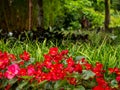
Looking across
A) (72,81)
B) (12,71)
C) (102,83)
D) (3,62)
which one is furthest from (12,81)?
(102,83)

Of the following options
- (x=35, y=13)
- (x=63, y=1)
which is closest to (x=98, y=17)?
(x=63, y=1)

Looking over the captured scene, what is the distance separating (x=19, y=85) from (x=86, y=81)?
1.66 feet

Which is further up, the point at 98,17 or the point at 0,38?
the point at 0,38

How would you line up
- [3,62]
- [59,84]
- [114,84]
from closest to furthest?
1. [59,84]
2. [114,84]
3. [3,62]

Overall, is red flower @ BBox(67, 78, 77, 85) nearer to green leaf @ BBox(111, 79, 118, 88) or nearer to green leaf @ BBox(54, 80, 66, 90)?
green leaf @ BBox(54, 80, 66, 90)

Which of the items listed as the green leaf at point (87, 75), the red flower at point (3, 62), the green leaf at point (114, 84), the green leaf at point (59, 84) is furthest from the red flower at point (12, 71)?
the green leaf at point (114, 84)

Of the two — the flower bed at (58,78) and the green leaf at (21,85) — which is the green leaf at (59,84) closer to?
the flower bed at (58,78)

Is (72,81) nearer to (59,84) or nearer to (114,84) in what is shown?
(59,84)

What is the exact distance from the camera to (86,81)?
3145mm

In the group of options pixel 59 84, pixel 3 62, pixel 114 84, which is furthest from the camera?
pixel 3 62

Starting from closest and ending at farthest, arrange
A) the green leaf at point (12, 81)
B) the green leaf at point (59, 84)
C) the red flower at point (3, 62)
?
the green leaf at point (59, 84)
the green leaf at point (12, 81)
the red flower at point (3, 62)

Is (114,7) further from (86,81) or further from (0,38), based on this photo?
(86,81)

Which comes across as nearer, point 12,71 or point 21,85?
point 21,85

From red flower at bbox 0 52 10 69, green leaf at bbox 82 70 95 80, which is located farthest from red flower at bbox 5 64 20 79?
green leaf at bbox 82 70 95 80
